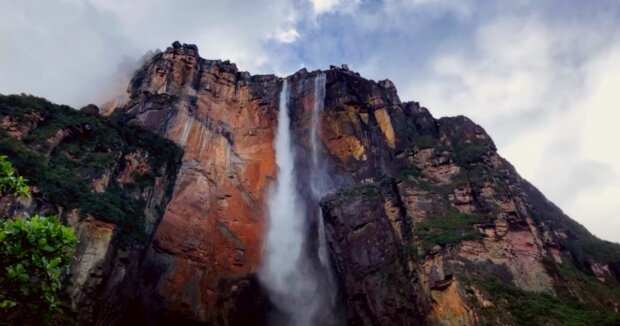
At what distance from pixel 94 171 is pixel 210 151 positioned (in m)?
13.5

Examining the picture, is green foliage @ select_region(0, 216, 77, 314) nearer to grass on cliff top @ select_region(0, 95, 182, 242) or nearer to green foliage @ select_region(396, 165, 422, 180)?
grass on cliff top @ select_region(0, 95, 182, 242)

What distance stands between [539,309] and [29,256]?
89.2ft

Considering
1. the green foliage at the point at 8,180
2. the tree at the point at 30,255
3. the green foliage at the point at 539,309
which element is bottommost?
the tree at the point at 30,255

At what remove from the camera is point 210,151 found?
3984 cm

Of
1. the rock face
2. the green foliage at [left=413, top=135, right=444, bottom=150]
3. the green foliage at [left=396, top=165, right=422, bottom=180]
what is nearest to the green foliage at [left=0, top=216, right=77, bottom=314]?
the rock face

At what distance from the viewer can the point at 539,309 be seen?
25781 mm

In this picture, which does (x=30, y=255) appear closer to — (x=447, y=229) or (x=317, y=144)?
(x=447, y=229)

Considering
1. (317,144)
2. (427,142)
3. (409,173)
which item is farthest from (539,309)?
(317,144)

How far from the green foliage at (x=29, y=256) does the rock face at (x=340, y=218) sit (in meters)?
18.3

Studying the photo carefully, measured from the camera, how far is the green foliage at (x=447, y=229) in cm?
2969

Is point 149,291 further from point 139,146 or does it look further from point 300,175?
point 300,175

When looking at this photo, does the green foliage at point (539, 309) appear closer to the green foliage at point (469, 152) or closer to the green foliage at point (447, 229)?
the green foliage at point (447, 229)

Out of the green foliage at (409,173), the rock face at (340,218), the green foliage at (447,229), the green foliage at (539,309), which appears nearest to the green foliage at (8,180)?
the rock face at (340,218)

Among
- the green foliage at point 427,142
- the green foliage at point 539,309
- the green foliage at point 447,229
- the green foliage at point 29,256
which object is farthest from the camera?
the green foliage at point 427,142
